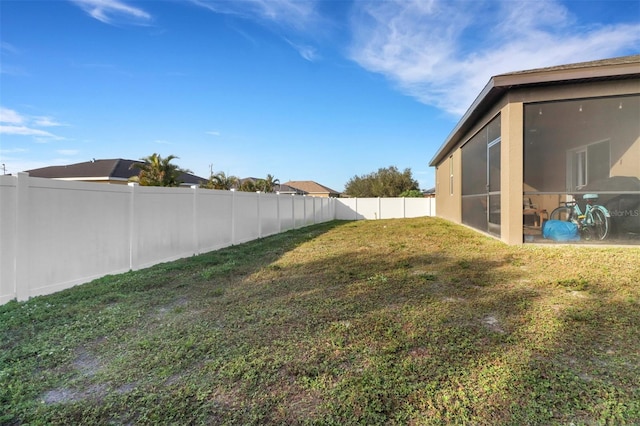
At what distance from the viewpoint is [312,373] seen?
2.34 m

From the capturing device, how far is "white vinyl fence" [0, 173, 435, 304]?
3977 mm

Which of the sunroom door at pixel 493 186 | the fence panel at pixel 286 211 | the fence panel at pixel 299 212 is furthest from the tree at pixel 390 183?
the sunroom door at pixel 493 186

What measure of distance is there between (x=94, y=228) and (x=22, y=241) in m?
1.07

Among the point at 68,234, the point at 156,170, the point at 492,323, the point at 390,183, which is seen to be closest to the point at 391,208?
the point at 390,183

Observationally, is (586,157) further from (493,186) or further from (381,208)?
(381,208)

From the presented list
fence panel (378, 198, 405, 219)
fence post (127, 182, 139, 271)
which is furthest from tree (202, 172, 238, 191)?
fence post (127, 182, 139, 271)

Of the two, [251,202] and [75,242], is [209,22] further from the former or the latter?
[75,242]

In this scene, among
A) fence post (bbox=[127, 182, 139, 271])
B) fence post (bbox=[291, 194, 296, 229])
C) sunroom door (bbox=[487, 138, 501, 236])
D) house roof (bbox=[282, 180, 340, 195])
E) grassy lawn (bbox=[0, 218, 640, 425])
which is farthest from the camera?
house roof (bbox=[282, 180, 340, 195])

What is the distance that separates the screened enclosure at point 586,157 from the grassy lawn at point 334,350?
6.76 ft

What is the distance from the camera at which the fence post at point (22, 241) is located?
3.96m

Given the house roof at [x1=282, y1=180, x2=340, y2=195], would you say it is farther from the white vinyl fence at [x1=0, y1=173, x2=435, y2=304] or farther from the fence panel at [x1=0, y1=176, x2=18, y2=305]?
the fence panel at [x1=0, y1=176, x2=18, y2=305]

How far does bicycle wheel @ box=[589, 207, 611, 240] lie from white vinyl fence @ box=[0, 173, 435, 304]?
8.51m

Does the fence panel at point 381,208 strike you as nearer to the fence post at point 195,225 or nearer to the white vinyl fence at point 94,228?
the white vinyl fence at point 94,228

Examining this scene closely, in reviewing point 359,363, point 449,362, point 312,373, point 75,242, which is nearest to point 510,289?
point 449,362
